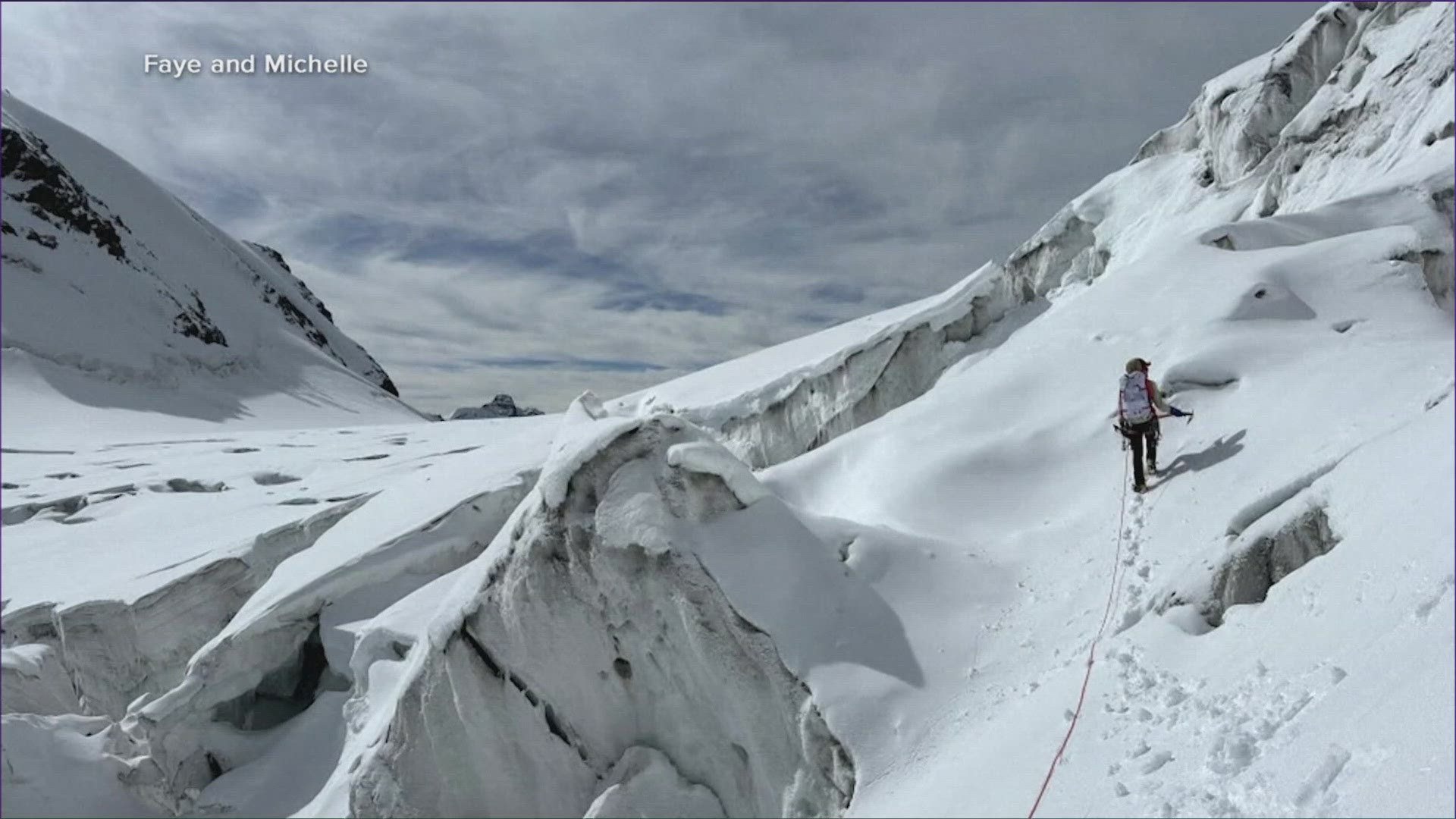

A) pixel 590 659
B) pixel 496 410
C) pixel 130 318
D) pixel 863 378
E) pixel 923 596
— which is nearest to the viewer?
pixel 923 596

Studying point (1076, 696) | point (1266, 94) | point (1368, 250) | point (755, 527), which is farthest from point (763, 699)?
point (1266, 94)

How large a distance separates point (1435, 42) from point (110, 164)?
97898 mm

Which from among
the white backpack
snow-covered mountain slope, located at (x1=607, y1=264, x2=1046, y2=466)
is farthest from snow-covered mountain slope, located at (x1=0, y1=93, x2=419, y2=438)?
the white backpack

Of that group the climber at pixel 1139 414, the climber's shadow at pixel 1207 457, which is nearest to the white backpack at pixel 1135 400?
the climber at pixel 1139 414

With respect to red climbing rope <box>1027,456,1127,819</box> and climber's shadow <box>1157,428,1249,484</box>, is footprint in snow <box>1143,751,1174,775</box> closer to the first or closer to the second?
red climbing rope <box>1027,456,1127,819</box>

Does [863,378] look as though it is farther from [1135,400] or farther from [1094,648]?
[1094,648]

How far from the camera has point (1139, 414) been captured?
30.4 feet

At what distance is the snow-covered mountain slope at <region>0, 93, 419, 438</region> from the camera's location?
51656 millimetres

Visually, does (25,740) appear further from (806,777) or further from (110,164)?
(110,164)

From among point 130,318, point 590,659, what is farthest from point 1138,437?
point 130,318

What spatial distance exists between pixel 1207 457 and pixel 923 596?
12.0 ft

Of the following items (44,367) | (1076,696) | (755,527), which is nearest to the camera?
(1076,696)

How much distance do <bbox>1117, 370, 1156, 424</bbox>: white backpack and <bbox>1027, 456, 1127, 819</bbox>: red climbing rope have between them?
76 cm

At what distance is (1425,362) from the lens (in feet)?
30.3
